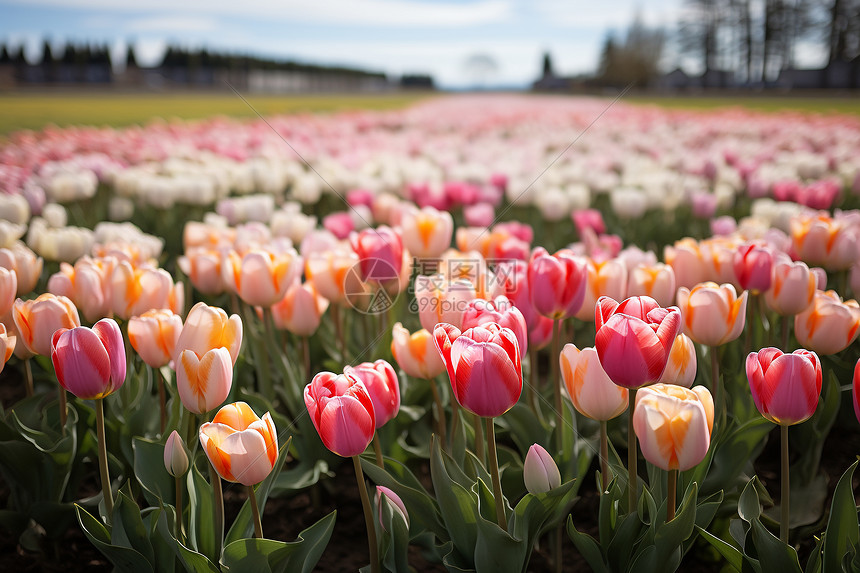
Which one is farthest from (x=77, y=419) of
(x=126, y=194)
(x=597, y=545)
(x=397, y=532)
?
(x=126, y=194)

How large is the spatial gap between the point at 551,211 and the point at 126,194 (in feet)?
9.62

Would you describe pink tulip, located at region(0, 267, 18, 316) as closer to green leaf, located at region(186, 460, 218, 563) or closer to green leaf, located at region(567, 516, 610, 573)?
green leaf, located at region(186, 460, 218, 563)

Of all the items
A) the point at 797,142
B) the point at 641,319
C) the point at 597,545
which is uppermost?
the point at 797,142

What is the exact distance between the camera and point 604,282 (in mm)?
1823

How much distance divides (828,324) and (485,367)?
102 cm

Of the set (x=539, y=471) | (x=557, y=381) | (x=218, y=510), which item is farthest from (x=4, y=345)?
(x=557, y=381)

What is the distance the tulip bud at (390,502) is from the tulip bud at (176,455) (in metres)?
0.40

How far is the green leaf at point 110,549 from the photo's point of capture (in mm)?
1314

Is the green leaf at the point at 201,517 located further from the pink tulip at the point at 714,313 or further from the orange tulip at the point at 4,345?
the pink tulip at the point at 714,313

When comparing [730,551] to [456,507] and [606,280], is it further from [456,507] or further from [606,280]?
[606,280]

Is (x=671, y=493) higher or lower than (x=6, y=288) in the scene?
lower

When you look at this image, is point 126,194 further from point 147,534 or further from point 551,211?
point 147,534

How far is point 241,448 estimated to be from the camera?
120 cm

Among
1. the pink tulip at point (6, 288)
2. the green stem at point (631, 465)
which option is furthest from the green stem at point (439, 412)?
the pink tulip at point (6, 288)
